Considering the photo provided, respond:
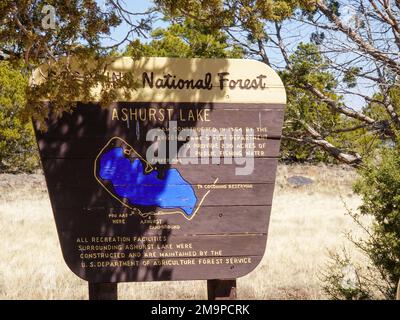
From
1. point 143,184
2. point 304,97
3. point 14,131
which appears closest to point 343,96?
point 304,97

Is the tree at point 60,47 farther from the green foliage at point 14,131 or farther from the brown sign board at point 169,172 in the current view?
the green foliage at point 14,131

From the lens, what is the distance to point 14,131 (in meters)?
27.7

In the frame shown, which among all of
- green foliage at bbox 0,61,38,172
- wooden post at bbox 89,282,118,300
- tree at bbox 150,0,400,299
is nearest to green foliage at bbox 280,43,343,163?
tree at bbox 150,0,400,299

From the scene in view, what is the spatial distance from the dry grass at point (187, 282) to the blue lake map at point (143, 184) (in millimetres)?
3195

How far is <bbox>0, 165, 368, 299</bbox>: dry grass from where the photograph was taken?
354 inches

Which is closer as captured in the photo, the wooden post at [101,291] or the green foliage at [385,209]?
the wooden post at [101,291]

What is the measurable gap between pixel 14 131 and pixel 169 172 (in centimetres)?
2361

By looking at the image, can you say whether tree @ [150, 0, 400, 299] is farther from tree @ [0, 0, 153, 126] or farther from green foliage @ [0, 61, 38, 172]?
green foliage @ [0, 61, 38, 172]

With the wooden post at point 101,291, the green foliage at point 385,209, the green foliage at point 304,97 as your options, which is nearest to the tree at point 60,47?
the wooden post at point 101,291

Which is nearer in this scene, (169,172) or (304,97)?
(169,172)

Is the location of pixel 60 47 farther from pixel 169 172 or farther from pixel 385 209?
pixel 385 209

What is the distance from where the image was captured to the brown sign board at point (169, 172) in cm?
522

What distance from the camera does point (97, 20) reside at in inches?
222
